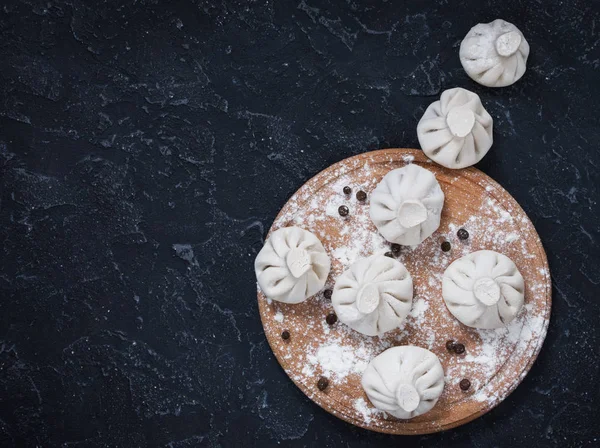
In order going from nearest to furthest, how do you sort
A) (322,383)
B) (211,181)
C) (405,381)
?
(405,381) < (322,383) < (211,181)

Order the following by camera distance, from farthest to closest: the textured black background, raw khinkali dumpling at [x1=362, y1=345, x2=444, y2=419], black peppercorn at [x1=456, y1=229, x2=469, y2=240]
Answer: the textured black background, black peppercorn at [x1=456, y1=229, x2=469, y2=240], raw khinkali dumpling at [x1=362, y1=345, x2=444, y2=419]

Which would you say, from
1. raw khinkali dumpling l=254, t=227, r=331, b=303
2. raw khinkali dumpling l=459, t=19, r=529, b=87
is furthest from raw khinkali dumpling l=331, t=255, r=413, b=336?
raw khinkali dumpling l=459, t=19, r=529, b=87

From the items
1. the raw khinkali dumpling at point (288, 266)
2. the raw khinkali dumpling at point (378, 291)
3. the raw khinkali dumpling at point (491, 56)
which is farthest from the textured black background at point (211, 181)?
the raw khinkali dumpling at point (378, 291)

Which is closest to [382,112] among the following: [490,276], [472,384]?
[490,276]

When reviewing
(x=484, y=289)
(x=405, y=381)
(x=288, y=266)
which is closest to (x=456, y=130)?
(x=484, y=289)

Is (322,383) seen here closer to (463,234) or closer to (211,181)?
(463,234)

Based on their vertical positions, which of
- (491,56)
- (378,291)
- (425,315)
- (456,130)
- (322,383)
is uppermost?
(491,56)

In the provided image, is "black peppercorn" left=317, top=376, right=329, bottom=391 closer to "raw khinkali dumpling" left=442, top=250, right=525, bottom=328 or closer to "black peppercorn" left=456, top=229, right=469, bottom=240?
"raw khinkali dumpling" left=442, top=250, right=525, bottom=328

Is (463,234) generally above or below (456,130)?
below
